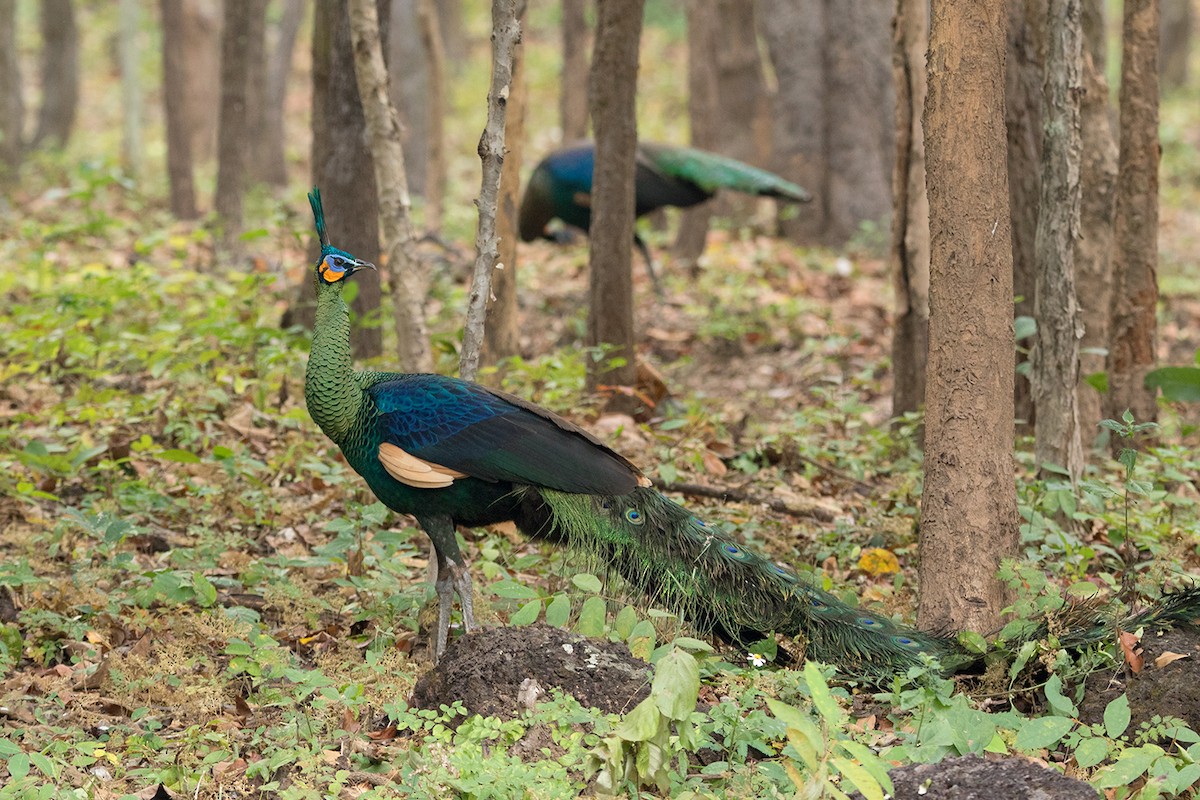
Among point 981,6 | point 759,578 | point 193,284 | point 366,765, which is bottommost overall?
point 366,765

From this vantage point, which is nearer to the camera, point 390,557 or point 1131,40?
point 390,557

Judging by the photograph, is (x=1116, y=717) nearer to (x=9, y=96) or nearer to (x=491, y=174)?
(x=491, y=174)

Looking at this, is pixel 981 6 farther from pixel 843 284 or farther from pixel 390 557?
pixel 843 284

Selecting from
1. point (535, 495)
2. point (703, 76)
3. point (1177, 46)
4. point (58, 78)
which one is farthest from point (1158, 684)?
point (1177, 46)

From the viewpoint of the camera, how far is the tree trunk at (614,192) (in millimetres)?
7273

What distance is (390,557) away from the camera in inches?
217

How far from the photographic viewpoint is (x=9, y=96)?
15.3m

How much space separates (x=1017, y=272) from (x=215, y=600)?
14.8 ft

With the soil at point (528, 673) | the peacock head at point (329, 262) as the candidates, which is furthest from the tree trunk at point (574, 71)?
the soil at point (528, 673)

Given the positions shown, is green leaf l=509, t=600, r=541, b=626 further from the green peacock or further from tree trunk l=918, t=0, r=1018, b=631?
tree trunk l=918, t=0, r=1018, b=631

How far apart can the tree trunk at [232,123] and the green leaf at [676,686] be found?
8.75 metres

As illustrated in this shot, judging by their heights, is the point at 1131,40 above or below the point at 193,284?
above

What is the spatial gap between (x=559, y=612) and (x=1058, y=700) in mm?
1606

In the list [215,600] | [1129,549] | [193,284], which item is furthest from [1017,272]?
[193,284]
